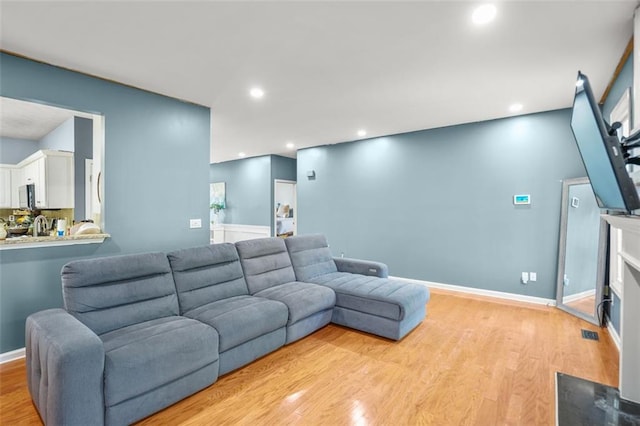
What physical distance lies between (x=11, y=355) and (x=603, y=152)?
182 inches

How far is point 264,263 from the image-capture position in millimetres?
3238

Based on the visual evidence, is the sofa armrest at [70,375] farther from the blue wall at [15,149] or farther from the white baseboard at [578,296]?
the blue wall at [15,149]

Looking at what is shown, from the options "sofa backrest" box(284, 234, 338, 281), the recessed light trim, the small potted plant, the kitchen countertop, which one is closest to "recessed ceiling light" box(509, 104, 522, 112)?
the recessed light trim

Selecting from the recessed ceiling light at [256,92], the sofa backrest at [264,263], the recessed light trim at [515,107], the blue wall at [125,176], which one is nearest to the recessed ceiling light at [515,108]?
the recessed light trim at [515,107]

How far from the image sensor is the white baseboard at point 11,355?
8.34 feet

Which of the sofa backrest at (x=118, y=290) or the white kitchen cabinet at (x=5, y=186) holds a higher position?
the white kitchen cabinet at (x=5, y=186)

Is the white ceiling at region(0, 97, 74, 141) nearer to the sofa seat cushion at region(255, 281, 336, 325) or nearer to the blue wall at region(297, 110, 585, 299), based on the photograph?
the sofa seat cushion at region(255, 281, 336, 325)

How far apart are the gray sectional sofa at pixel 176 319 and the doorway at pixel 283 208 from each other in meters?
4.18

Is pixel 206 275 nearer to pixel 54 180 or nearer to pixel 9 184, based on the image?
pixel 54 180

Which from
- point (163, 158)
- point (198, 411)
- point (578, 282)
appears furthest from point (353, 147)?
point (198, 411)

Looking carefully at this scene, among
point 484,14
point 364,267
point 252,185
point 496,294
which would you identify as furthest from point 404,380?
point 252,185

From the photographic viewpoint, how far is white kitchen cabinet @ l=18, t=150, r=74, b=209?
423cm

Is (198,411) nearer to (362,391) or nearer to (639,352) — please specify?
(362,391)

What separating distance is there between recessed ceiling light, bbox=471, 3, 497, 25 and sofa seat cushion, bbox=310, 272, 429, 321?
2355mm
